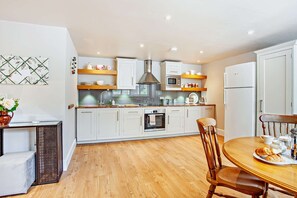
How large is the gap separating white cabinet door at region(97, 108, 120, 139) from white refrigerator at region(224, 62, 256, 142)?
8.91ft

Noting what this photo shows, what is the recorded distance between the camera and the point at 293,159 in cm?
113

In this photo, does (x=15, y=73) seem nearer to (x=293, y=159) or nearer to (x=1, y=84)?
(x=1, y=84)

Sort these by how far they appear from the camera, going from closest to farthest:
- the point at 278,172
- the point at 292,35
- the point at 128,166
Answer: the point at 278,172 < the point at 128,166 < the point at 292,35

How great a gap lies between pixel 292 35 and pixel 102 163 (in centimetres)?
411

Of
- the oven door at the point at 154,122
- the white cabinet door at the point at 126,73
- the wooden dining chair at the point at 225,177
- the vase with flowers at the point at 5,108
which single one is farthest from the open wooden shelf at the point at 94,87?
the wooden dining chair at the point at 225,177

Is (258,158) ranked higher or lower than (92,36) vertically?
lower

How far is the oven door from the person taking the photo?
14.8ft

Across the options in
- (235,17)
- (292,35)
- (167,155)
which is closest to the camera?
(235,17)

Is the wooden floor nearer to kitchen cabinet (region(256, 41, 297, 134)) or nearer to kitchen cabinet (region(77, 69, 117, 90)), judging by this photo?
kitchen cabinet (region(256, 41, 297, 134))

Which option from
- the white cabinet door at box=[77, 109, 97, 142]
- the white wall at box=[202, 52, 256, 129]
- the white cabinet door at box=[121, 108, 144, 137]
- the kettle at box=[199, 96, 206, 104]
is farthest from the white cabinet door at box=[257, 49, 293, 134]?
the white cabinet door at box=[77, 109, 97, 142]

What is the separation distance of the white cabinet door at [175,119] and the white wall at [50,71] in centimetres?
281

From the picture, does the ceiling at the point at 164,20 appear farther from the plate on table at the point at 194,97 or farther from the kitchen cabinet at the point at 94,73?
the plate on table at the point at 194,97

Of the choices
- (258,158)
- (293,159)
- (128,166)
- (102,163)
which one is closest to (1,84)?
(102,163)

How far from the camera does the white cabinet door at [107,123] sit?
4094 millimetres
